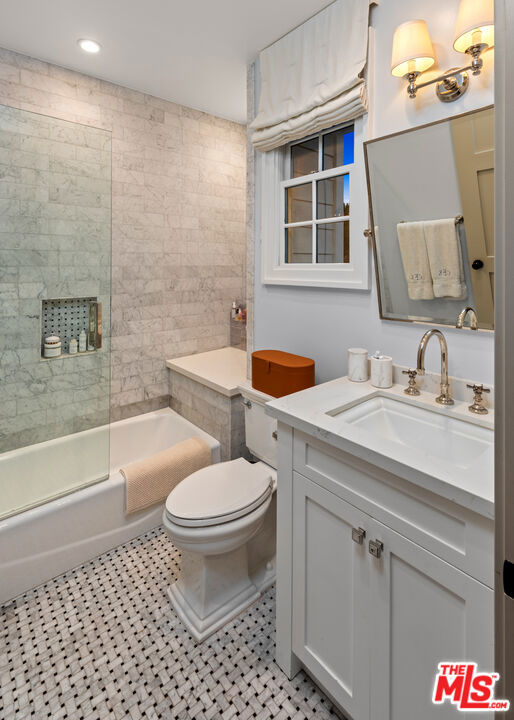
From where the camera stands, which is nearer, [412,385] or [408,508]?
[408,508]

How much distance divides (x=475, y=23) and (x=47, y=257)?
6.83 ft

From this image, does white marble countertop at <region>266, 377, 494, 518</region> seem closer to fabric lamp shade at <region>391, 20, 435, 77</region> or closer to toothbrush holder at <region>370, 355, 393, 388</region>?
toothbrush holder at <region>370, 355, 393, 388</region>

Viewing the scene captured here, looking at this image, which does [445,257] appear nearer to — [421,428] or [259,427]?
[421,428]

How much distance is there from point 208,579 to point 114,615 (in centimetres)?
45

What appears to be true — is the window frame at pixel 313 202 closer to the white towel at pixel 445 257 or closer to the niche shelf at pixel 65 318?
the white towel at pixel 445 257

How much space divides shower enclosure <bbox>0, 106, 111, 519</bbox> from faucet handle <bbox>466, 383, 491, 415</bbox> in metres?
1.84

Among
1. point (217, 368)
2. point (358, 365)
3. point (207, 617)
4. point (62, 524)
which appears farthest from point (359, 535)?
point (217, 368)

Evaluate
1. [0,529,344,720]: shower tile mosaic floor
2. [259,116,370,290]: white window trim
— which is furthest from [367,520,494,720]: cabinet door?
[259,116,370,290]: white window trim

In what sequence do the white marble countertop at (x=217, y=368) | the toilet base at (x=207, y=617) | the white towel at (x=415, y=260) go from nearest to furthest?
the white towel at (x=415, y=260) → the toilet base at (x=207, y=617) → the white marble countertop at (x=217, y=368)

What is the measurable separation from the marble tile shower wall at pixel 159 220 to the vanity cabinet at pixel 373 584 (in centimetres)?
183

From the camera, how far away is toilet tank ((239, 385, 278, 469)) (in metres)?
1.99

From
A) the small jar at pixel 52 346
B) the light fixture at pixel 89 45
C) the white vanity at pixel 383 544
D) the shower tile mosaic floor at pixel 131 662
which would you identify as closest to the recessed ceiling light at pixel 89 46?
the light fixture at pixel 89 45

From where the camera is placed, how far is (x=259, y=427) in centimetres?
208

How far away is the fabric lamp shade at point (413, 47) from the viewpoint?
52.9 inches
